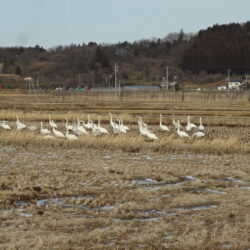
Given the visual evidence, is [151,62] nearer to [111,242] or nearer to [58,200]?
[58,200]

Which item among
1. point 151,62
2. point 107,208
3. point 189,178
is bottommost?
point 189,178

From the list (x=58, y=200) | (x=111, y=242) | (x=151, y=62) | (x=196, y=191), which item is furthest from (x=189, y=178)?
(x=151, y=62)

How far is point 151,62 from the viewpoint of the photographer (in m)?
150

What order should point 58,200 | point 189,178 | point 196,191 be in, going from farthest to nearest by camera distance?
point 189,178
point 196,191
point 58,200

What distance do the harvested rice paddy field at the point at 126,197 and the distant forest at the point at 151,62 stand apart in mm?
98913

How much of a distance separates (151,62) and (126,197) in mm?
141802

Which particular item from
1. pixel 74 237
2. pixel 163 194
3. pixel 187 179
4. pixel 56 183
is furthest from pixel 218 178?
pixel 74 237

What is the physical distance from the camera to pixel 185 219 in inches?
342

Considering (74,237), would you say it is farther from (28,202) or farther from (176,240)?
(28,202)

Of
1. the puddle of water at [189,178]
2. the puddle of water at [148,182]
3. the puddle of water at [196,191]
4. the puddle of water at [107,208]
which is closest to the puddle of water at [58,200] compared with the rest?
the puddle of water at [107,208]

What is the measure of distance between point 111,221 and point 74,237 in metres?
1.01

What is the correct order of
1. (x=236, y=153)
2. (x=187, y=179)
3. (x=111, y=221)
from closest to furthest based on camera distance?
(x=111, y=221)
(x=187, y=179)
(x=236, y=153)

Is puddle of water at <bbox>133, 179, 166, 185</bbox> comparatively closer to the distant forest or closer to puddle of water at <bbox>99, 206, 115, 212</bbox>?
puddle of water at <bbox>99, 206, 115, 212</bbox>

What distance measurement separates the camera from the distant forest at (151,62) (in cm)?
12838
